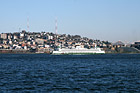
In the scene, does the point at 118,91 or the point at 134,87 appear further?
the point at 134,87

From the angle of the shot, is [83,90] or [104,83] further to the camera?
[104,83]

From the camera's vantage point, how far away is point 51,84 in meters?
40.4

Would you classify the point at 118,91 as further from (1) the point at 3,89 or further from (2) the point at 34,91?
(1) the point at 3,89

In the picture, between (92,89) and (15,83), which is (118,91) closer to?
(92,89)

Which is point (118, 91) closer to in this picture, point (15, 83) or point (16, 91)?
point (16, 91)

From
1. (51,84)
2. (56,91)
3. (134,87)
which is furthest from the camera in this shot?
(51,84)

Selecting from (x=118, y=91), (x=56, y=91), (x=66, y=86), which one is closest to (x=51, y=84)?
(x=66, y=86)

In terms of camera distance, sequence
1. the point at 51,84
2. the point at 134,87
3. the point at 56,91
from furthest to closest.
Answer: the point at 51,84, the point at 134,87, the point at 56,91

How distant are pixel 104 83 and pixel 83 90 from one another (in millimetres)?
6044

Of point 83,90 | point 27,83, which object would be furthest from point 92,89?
point 27,83

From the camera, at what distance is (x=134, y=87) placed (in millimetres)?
37906

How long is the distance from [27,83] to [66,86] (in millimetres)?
5483

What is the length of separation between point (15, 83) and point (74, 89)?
8.63 meters

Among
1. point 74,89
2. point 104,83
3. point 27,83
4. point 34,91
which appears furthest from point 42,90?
point 104,83
